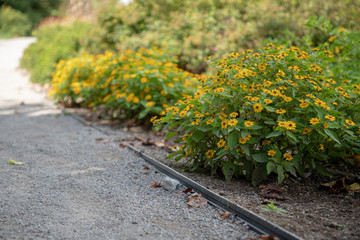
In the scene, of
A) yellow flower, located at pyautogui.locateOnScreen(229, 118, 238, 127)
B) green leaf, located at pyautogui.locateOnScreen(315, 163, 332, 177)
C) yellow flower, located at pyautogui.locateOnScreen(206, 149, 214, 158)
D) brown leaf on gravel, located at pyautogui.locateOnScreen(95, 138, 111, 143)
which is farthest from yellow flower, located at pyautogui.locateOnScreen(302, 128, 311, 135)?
brown leaf on gravel, located at pyautogui.locateOnScreen(95, 138, 111, 143)

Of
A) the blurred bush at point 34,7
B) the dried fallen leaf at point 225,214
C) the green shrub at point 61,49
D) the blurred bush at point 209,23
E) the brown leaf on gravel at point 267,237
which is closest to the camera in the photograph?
the brown leaf on gravel at point 267,237

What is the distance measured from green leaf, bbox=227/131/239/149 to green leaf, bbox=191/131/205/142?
1.09 feet

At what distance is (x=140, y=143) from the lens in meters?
4.67

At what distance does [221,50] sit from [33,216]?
Result: 5.73 metres

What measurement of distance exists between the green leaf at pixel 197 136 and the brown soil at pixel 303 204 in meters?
0.38

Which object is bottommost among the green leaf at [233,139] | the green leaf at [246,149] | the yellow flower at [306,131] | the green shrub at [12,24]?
the green leaf at [246,149]

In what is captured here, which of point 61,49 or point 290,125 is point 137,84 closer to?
point 290,125

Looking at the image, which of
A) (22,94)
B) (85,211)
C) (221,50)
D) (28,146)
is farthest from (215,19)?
(85,211)

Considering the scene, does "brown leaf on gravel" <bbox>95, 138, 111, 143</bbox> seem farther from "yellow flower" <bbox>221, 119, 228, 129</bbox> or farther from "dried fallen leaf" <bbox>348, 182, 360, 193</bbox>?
"dried fallen leaf" <bbox>348, 182, 360, 193</bbox>

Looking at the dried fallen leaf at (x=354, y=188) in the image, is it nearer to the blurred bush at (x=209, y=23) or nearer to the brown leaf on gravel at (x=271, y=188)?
the brown leaf on gravel at (x=271, y=188)

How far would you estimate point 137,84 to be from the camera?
206 inches

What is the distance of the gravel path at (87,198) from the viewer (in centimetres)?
238

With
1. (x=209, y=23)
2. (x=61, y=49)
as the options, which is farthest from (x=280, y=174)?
(x=61, y=49)

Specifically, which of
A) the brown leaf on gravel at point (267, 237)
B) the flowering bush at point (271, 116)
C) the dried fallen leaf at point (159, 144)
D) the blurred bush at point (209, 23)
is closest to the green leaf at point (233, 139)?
the flowering bush at point (271, 116)
